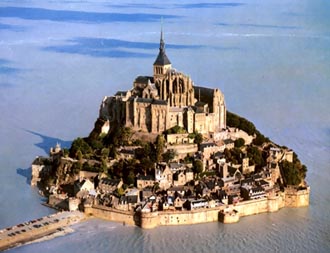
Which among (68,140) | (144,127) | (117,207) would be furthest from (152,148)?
(68,140)

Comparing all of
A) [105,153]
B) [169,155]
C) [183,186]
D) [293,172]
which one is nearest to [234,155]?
[293,172]

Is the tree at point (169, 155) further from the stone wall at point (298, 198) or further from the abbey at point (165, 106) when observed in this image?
the stone wall at point (298, 198)

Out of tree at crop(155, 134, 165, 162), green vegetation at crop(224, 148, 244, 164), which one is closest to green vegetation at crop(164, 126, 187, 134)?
tree at crop(155, 134, 165, 162)

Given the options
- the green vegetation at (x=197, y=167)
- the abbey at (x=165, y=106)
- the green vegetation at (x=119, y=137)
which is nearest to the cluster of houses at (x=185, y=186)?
the green vegetation at (x=197, y=167)

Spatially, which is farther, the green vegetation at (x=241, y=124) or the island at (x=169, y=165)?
the green vegetation at (x=241, y=124)

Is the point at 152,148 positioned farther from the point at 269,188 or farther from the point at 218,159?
the point at 269,188
